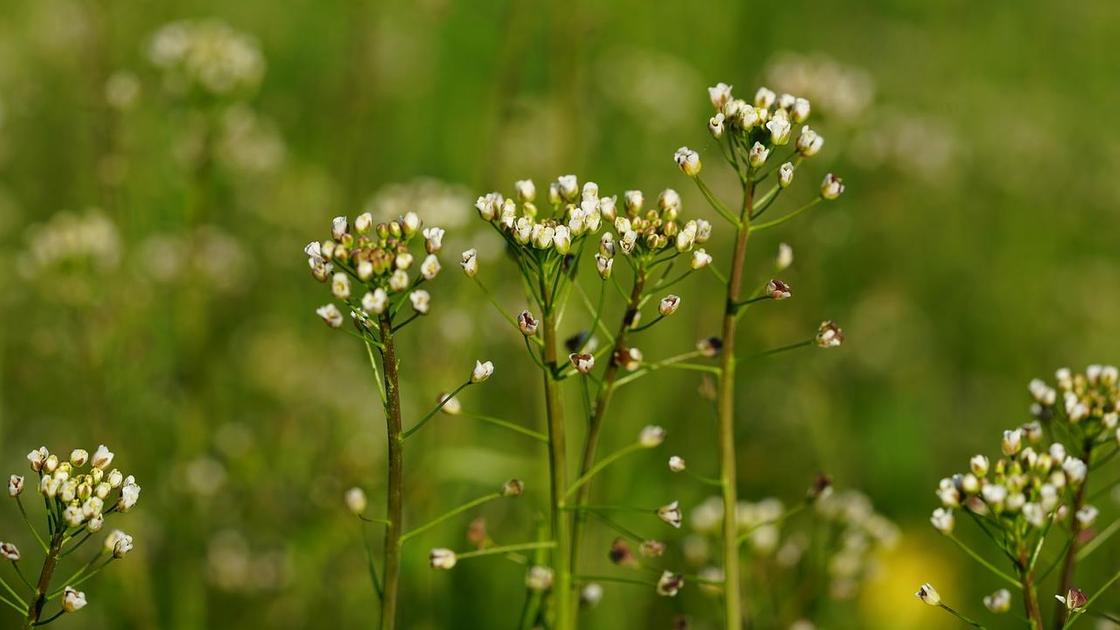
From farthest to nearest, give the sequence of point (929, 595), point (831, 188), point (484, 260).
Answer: point (484, 260)
point (831, 188)
point (929, 595)

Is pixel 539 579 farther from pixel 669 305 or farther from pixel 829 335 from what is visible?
pixel 829 335

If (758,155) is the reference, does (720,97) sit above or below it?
above

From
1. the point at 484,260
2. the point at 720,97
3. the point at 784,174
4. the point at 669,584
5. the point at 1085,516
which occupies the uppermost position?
the point at 484,260

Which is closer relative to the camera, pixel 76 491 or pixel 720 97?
pixel 76 491

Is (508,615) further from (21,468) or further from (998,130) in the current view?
(998,130)

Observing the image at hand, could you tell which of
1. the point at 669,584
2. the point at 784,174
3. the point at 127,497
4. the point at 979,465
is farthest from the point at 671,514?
the point at 127,497

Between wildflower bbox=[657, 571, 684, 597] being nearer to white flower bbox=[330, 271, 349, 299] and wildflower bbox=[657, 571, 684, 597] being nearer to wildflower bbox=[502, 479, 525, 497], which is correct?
wildflower bbox=[502, 479, 525, 497]
